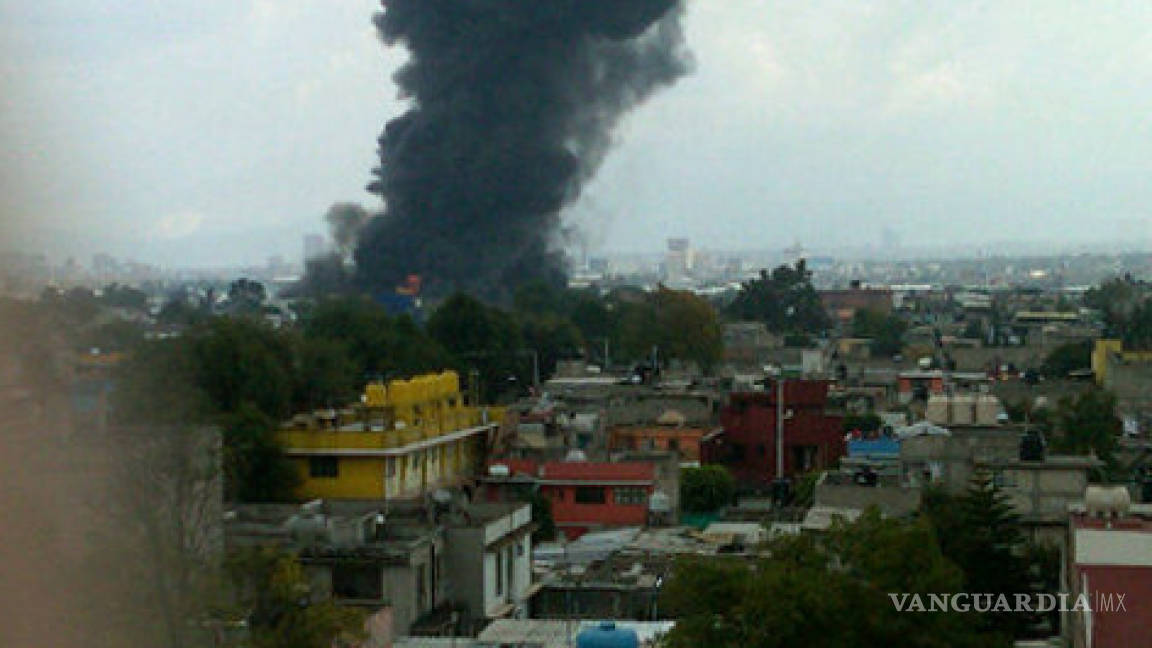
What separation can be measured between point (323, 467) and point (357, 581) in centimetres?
576

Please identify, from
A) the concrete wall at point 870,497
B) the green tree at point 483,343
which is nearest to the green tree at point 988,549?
the concrete wall at point 870,497

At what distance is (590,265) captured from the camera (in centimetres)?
16575

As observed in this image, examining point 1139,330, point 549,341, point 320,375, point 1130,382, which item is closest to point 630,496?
point 320,375

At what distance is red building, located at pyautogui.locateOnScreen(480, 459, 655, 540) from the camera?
1741 centimetres

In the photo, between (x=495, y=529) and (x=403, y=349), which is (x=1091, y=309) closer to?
(x=403, y=349)

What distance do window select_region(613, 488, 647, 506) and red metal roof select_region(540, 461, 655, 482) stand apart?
0.11 meters

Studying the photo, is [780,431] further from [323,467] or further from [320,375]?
[323,467]

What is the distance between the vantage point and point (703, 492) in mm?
18797

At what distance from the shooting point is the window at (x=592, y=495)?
57.5ft

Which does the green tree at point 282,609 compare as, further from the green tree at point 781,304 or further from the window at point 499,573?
the green tree at point 781,304

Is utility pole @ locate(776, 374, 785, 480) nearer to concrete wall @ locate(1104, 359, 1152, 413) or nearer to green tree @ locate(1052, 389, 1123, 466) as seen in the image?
green tree @ locate(1052, 389, 1123, 466)

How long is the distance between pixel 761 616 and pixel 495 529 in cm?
389

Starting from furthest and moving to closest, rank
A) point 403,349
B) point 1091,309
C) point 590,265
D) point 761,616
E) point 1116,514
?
point 590,265 < point 1091,309 < point 403,349 < point 1116,514 < point 761,616

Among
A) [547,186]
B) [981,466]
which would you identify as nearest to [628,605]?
[981,466]
